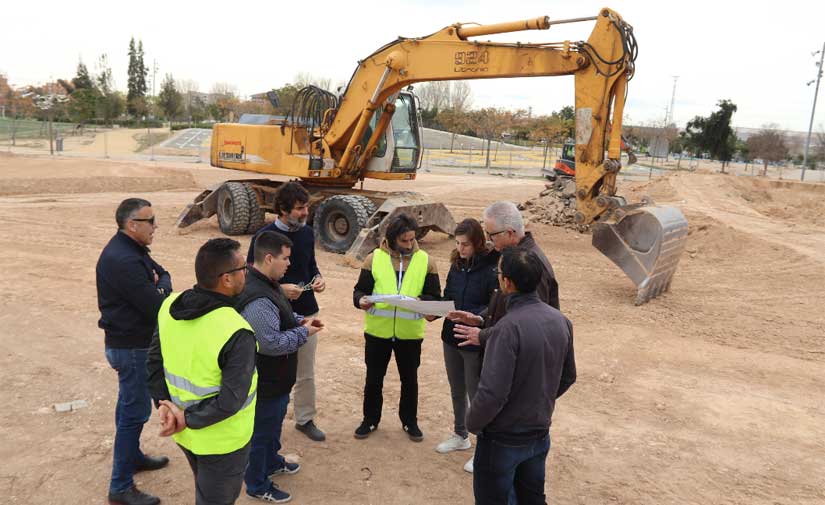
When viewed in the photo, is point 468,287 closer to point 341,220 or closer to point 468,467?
point 468,467

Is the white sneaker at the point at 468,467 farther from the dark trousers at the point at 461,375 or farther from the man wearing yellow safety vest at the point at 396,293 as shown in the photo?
the man wearing yellow safety vest at the point at 396,293

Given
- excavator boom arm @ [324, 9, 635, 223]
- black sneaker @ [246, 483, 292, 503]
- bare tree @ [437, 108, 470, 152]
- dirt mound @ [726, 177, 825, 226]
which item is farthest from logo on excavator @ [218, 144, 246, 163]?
bare tree @ [437, 108, 470, 152]

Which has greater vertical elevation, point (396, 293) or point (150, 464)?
point (396, 293)

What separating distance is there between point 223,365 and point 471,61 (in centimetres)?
816

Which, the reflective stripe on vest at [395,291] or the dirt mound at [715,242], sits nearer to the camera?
the reflective stripe on vest at [395,291]

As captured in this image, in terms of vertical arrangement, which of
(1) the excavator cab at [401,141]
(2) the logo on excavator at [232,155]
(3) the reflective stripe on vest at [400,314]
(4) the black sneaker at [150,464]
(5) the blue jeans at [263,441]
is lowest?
(4) the black sneaker at [150,464]

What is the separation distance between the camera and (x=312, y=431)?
4586mm

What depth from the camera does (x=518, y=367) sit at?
2.78m

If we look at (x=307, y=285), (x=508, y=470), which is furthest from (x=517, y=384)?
(x=307, y=285)

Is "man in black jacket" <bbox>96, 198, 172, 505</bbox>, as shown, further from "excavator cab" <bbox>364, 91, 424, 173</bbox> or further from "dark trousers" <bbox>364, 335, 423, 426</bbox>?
"excavator cab" <bbox>364, 91, 424, 173</bbox>

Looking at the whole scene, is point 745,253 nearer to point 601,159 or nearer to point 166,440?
point 601,159

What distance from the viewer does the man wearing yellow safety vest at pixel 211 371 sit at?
8.59ft

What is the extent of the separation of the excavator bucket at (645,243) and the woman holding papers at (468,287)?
516 centimetres

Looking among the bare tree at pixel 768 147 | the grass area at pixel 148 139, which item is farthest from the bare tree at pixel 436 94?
the bare tree at pixel 768 147
